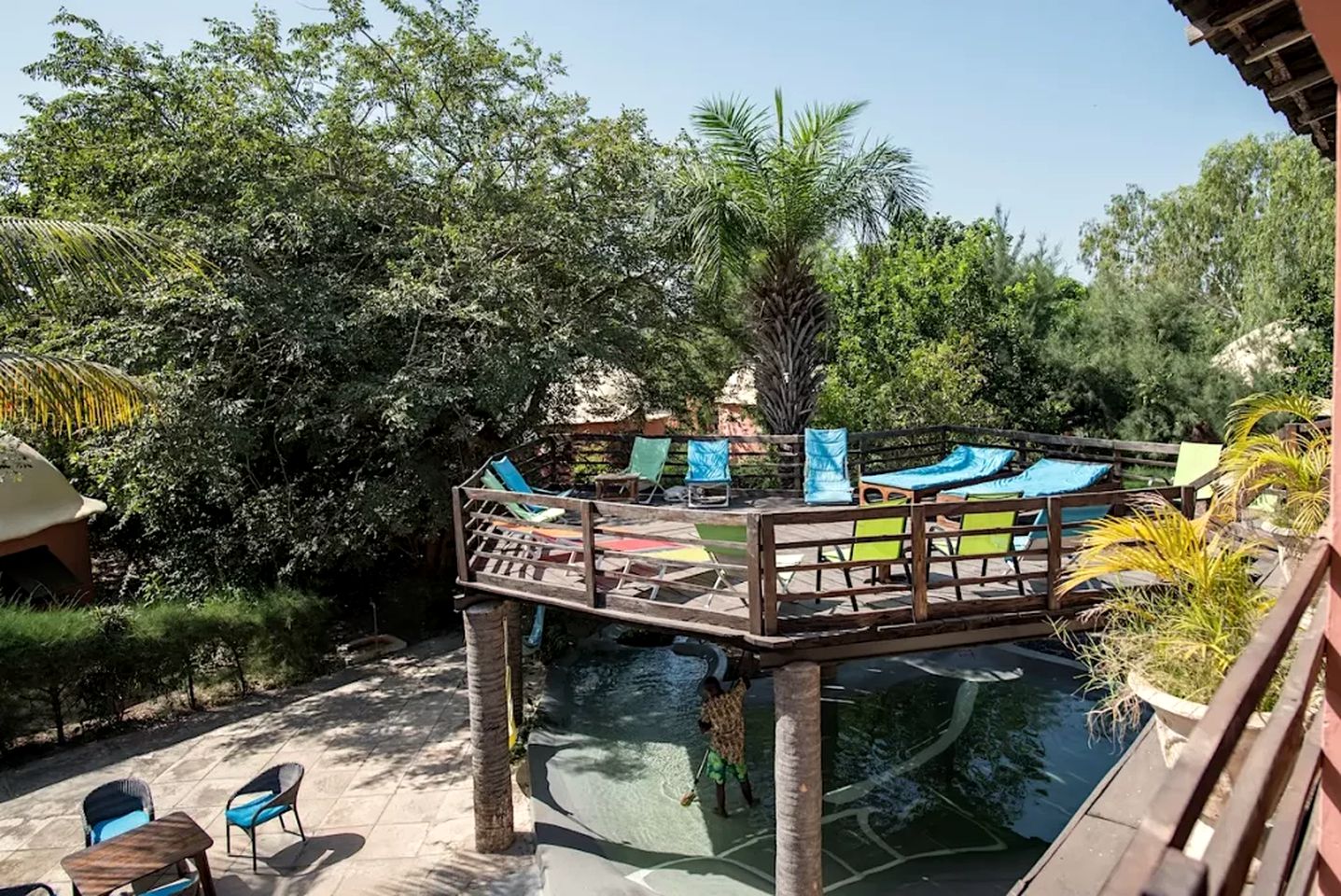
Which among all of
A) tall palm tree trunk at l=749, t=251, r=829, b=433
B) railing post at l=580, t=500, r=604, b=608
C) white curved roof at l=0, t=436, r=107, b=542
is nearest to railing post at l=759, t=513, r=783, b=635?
railing post at l=580, t=500, r=604, b=608

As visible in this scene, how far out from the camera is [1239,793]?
1145 millimetres

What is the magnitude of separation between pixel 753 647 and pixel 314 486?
34.7 feet

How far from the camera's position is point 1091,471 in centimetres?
840

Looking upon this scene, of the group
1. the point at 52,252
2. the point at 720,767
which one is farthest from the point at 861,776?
the point at 52,252

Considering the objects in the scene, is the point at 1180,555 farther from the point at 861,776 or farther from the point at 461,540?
the point at 861,776

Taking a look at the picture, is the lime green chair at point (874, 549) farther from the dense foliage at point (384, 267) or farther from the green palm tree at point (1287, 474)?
the dense foliage at point (384, 267)

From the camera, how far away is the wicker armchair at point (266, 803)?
7.41 m

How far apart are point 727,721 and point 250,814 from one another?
4.69m

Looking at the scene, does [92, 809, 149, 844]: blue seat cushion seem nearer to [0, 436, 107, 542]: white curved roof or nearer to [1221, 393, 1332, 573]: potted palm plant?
[0, 436, 107, 542]: white curved roof

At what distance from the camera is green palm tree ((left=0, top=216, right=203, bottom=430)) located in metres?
6.04

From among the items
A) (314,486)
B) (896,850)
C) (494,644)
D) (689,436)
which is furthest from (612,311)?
(896,850)

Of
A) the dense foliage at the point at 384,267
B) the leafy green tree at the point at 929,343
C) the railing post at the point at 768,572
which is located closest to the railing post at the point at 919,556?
the railing post at the point at 768,572

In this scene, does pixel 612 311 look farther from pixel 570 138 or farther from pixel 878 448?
pixel 878 448

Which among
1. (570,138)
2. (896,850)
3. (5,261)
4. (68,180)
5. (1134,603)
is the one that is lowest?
(896,850)
